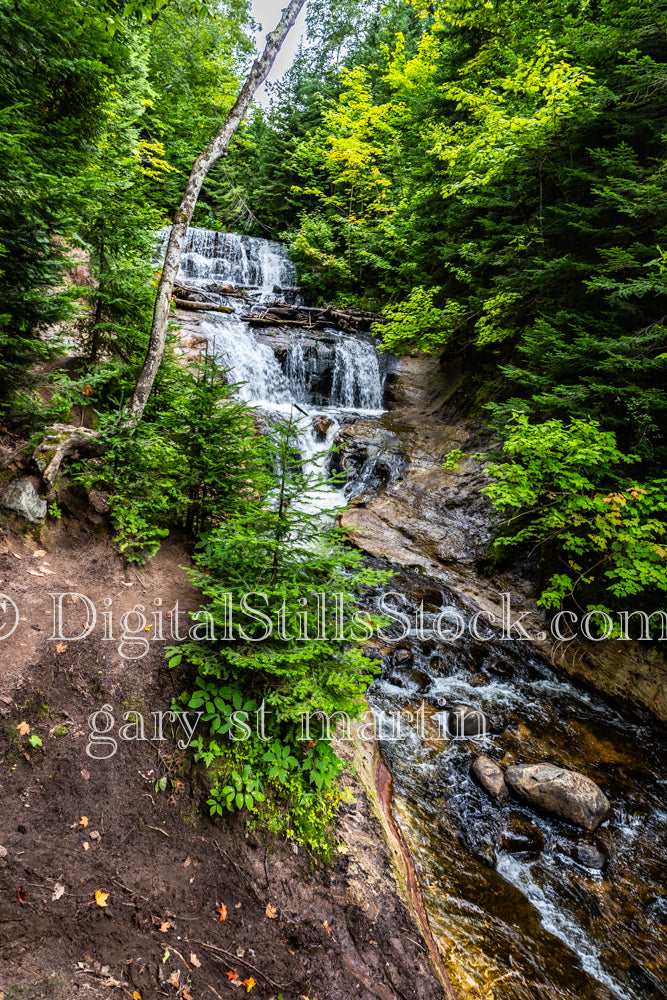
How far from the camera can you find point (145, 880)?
88.4 inches

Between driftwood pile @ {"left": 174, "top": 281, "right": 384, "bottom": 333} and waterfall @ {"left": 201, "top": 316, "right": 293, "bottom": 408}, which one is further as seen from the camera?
driftwood pile @ {"left": 174, "top": 281, "right": 384, "bottom": 333}

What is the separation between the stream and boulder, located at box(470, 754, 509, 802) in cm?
8

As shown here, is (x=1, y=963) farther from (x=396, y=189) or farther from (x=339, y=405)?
(x=396, y=189)

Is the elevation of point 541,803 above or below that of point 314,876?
below

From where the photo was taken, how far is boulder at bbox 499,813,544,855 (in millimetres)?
3893

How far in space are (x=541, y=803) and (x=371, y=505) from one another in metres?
5.82

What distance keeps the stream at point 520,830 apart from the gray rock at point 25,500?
2168 millimetres

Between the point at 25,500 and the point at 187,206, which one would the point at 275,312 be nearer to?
the point at 187,206

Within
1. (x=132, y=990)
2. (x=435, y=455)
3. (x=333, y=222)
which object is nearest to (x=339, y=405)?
(x=435, y=455)

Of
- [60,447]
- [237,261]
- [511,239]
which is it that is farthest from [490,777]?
[237,261]

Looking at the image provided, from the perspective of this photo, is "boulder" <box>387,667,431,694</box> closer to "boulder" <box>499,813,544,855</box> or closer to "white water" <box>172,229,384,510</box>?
"boulder" <box>499,813,544,855</box>

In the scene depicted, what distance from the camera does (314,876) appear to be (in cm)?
272

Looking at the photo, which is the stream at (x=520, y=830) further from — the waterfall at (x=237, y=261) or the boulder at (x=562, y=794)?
the waterfall at (x=237, y=261)

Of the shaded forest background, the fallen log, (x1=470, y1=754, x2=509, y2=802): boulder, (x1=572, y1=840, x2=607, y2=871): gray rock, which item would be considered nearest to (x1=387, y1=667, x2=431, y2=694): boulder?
(x1=470, y1=754, x2=509, y2=802): boulder
